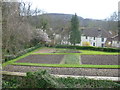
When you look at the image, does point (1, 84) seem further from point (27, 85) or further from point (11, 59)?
point (11, 59)

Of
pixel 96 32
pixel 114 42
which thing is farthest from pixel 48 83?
pixel 96 32

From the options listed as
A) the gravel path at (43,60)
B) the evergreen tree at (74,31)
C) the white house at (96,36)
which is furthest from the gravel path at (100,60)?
the white house at (96,36)

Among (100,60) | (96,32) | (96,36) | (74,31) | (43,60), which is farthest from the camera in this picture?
(96,32)

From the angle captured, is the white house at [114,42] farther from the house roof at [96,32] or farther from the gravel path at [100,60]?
the gravel path at [100,60]

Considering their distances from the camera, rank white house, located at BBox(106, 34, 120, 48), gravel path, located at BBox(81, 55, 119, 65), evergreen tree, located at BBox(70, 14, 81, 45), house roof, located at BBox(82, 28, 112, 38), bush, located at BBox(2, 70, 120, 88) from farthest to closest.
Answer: house roof, located at BBox(82, 28, 112, 38)
evergreen tree, located at BBox(70, 14, 81, 45)
white house, located at BBox(106, 34, 120, 48)
gravel path, located at BBox(81, 55, 119, 65)
bush, located at BBox(2, 70, 120, 88)

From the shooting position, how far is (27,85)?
4273 mm

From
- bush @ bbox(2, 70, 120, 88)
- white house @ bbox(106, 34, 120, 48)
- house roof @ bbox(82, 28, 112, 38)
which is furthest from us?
house roof @ bbox(82, 28, 112, 38)

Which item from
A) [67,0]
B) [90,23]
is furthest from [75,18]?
[67,0]

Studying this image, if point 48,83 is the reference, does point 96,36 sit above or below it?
above

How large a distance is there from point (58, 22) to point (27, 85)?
16.2 metres

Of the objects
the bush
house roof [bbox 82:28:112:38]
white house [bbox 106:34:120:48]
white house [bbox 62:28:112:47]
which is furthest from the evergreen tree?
the bush

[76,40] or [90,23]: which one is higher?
[90,23]

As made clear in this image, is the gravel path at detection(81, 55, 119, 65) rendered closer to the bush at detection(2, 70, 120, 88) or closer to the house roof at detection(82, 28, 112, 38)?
the bush at detection(2, 70, 120, 88)

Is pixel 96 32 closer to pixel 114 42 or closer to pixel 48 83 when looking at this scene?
pixel 114 42
